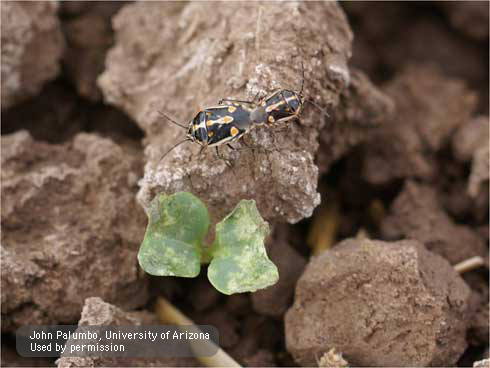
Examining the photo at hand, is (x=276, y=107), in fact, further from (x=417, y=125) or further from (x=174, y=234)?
(x=417, y=125)

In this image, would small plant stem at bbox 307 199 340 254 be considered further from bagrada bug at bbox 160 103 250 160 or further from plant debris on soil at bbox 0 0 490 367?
bagrada bug at bbox 160 103 250 160

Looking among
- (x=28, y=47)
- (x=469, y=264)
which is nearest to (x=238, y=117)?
(x=469, y=264)

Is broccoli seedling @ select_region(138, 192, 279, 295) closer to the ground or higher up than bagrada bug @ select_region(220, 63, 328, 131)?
closer to the ground

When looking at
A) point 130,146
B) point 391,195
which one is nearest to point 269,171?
point 130,146

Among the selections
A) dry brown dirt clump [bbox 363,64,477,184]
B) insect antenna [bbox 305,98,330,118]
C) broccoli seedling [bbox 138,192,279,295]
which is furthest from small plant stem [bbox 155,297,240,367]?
dry brown dirt clump [bbox 363,64,477,184]

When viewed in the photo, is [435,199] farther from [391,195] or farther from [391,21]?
[391,21]

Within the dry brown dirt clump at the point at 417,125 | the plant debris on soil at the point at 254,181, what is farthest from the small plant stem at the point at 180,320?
the dry brown dirt clump at the point at 417,125
